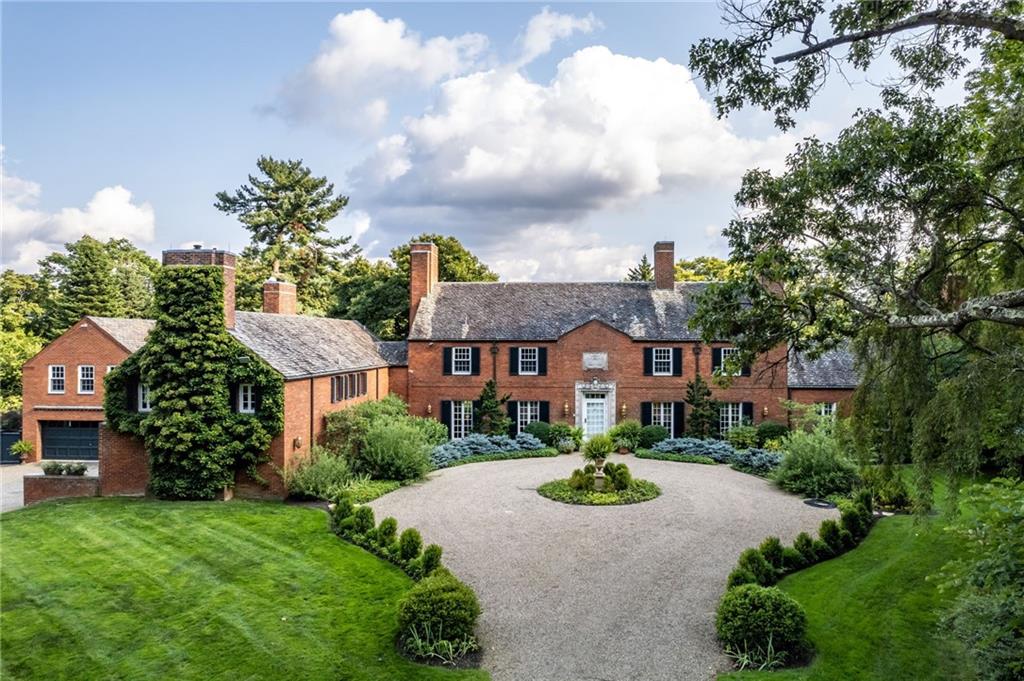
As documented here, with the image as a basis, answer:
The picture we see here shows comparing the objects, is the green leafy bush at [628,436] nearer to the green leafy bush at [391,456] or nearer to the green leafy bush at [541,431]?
the green leafy bush at [541,431]

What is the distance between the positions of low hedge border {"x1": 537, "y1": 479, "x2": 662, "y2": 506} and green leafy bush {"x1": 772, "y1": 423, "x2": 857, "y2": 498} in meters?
4.60

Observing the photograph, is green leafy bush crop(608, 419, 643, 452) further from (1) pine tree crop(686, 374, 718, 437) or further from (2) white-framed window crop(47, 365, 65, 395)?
(2) white-framed window crop(47, 365, 65, 395)

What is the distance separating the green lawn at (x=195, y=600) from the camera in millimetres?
9812

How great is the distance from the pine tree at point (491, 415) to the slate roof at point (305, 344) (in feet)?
17.6

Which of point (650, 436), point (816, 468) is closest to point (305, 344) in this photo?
point (650, 436)

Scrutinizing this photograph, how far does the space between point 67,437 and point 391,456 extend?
1989cm

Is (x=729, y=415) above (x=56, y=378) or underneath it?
underneath

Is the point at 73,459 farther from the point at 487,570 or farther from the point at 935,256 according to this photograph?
the point at 935,256

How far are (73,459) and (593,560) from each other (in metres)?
28.2

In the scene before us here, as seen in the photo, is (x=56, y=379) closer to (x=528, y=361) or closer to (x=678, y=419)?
(x=528, y=361)

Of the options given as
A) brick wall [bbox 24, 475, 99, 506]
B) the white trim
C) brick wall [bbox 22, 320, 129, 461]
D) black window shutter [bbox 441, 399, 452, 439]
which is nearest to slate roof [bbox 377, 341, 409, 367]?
black window shutter [bbox 441, 399, 452, 439]

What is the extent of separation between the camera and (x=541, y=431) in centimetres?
2875

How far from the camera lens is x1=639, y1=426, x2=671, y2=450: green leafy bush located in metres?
28.1

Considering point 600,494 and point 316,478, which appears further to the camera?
point 600,494
